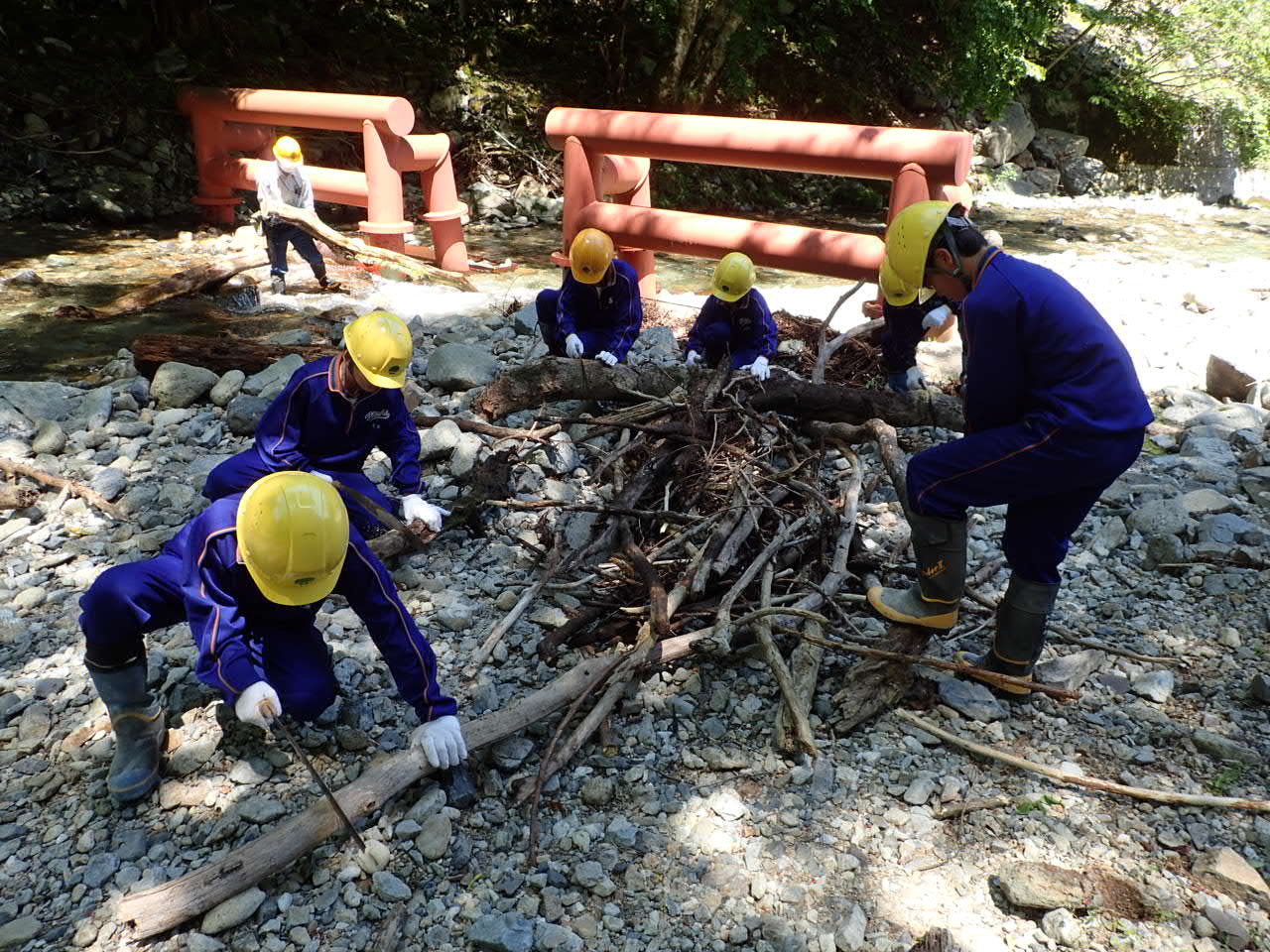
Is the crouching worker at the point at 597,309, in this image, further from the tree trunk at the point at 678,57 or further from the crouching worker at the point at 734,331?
the tree trunk at the point at 678,57

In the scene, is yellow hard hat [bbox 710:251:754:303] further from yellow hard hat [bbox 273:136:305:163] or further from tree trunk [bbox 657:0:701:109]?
tree trunk [bbox 657:0:701:109]

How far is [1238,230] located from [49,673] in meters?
15.1

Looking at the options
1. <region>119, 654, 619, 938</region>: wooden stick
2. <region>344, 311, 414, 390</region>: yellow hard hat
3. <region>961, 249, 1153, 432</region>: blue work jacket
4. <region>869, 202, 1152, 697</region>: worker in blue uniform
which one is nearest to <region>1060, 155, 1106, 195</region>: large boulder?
<region>869, 202, 1152, 697</region>: worker in blue uniform

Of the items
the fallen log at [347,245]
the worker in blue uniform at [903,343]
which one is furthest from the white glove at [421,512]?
the fallen log at [347,245]

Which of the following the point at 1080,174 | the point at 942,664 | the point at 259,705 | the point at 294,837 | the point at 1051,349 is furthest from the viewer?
the point at 1080,174

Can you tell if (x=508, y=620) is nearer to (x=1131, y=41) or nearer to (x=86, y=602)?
(x=86, y=602)

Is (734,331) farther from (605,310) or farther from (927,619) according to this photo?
(927,619)

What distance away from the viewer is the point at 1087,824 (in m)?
2.55

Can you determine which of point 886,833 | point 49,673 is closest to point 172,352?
point 49,673

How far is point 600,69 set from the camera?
13977 millimetres

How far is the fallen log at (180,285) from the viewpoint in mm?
7152

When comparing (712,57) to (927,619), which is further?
(712,57)

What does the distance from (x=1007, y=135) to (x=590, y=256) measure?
13176 mm

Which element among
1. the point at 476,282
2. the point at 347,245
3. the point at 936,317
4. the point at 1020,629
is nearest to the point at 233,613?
the point at 1020,629
